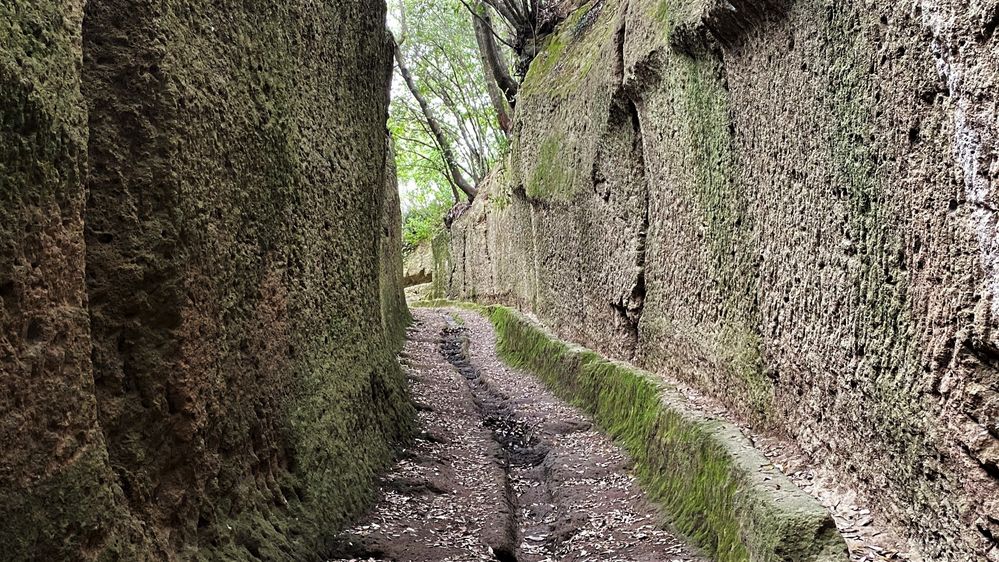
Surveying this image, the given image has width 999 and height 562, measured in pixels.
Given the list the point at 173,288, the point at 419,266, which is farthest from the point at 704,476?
the point at 419,266

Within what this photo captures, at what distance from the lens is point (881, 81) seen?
360cm

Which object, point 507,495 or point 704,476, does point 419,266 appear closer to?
point 507,495

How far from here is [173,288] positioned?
12.1 ft

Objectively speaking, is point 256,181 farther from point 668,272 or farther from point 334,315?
point 668,272

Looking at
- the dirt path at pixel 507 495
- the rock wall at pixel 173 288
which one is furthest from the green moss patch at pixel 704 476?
the rock wall at pixel 173 288

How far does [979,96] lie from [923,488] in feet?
6.17

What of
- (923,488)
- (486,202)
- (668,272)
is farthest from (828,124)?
(486,202)

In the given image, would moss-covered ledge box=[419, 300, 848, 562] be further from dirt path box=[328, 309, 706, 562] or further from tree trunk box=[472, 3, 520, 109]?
tree trunk box=[472, 3, 520, 109]

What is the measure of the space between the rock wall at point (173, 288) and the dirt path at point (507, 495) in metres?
0.50

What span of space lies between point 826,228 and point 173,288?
157 inches

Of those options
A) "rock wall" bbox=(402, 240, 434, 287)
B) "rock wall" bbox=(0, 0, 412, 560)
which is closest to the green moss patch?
"rock wall" bbox=(0, 0, 412, 560)

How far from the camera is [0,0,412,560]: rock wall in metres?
2.69

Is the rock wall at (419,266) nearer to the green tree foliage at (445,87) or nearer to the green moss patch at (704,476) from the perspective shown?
the green tree foliage at (445,87)

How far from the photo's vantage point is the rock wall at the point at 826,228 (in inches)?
116
